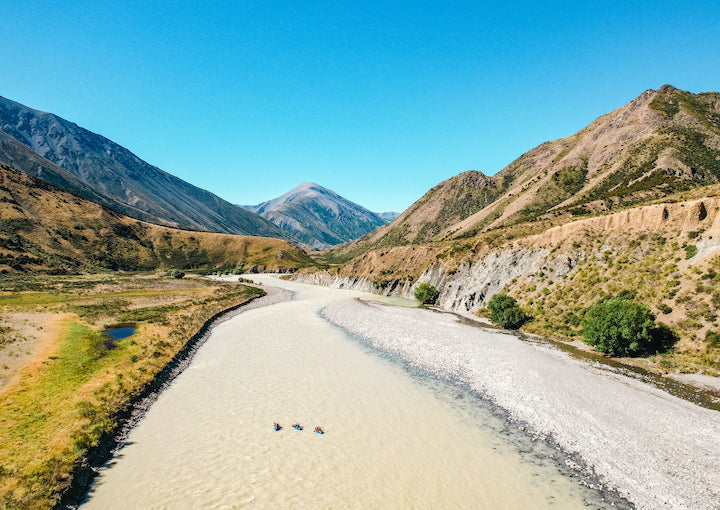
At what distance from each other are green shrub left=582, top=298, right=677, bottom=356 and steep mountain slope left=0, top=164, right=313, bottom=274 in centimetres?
13946

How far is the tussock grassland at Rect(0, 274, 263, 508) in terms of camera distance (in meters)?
15.5

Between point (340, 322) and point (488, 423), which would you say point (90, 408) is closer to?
point (488, 423)

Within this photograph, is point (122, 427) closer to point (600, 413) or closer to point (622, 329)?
point (600, 413)

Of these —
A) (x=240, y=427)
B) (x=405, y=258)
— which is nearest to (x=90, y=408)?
(x=240, y=427)

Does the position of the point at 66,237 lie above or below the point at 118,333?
above

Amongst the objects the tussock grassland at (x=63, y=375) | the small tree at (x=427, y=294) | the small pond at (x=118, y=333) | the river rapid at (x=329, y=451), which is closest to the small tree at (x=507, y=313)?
the small tree at (x=427, y=294)

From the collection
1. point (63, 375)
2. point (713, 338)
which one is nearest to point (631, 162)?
point (713, 338)

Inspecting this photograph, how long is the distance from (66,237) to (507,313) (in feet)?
581

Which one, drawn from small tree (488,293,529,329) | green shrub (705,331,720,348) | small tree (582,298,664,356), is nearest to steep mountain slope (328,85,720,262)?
small tree (488,293,529,329)

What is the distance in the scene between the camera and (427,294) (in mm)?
74812

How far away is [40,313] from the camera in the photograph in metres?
49.1

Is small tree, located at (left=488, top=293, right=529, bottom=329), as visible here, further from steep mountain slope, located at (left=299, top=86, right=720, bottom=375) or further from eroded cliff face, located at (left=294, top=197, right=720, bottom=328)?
eroded cliff face, located at (left=294, top=197, right=720, bottom=328)

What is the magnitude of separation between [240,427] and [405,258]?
87.6 m

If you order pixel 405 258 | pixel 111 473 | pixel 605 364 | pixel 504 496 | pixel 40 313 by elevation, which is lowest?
pixel 40 313
